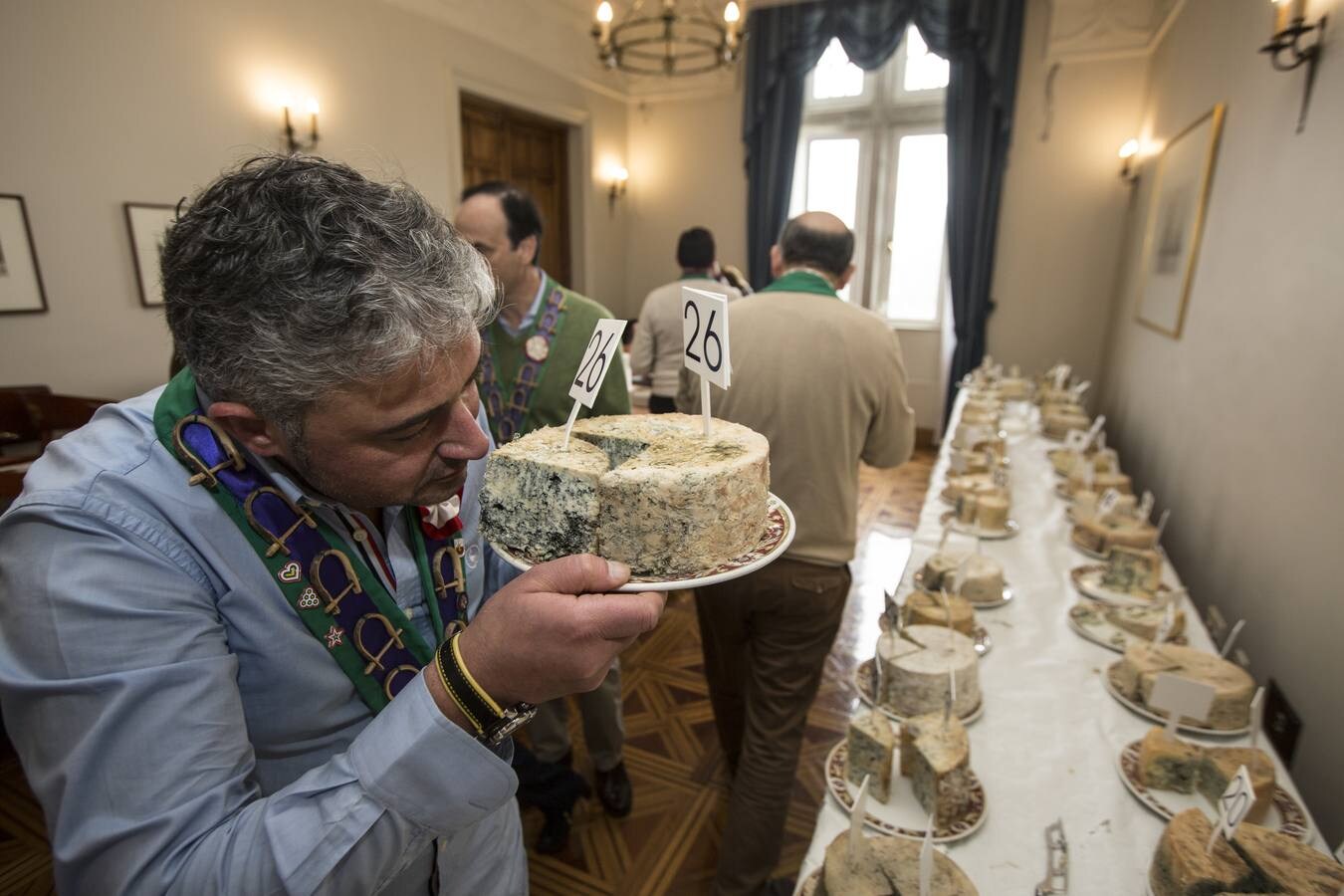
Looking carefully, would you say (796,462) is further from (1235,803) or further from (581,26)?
(581,26)

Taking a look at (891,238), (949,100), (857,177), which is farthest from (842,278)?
(857,177)

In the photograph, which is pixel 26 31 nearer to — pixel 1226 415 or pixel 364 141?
pixel 364 141

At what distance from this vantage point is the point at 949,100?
6.05 metres

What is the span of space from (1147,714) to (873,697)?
56cm

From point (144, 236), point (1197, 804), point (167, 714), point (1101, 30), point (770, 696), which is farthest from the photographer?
point (1101, 30)

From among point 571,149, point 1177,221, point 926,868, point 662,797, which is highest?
point 571,149

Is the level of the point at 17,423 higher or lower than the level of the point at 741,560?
lower

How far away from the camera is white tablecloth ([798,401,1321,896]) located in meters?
1.13

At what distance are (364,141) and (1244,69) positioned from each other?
470 cm

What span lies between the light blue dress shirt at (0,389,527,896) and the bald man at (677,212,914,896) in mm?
1117

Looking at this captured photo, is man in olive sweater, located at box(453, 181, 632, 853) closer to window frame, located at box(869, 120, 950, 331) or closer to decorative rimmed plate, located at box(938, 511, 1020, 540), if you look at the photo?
decorative rimmed plate, located at box(938, 511, 1020, 540)

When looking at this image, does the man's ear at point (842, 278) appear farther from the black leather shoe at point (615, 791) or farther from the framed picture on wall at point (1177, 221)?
the framed picture on wall at point (1177, 221)

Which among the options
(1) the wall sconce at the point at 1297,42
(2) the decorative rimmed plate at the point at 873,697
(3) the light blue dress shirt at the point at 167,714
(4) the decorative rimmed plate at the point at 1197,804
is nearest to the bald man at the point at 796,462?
(2) the decorative rimmed plate at the point at 873,697

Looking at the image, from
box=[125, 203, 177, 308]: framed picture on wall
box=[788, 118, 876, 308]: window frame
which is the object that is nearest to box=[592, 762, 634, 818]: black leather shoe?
box=[125, 203, 177, 308]: framed picture on wall
